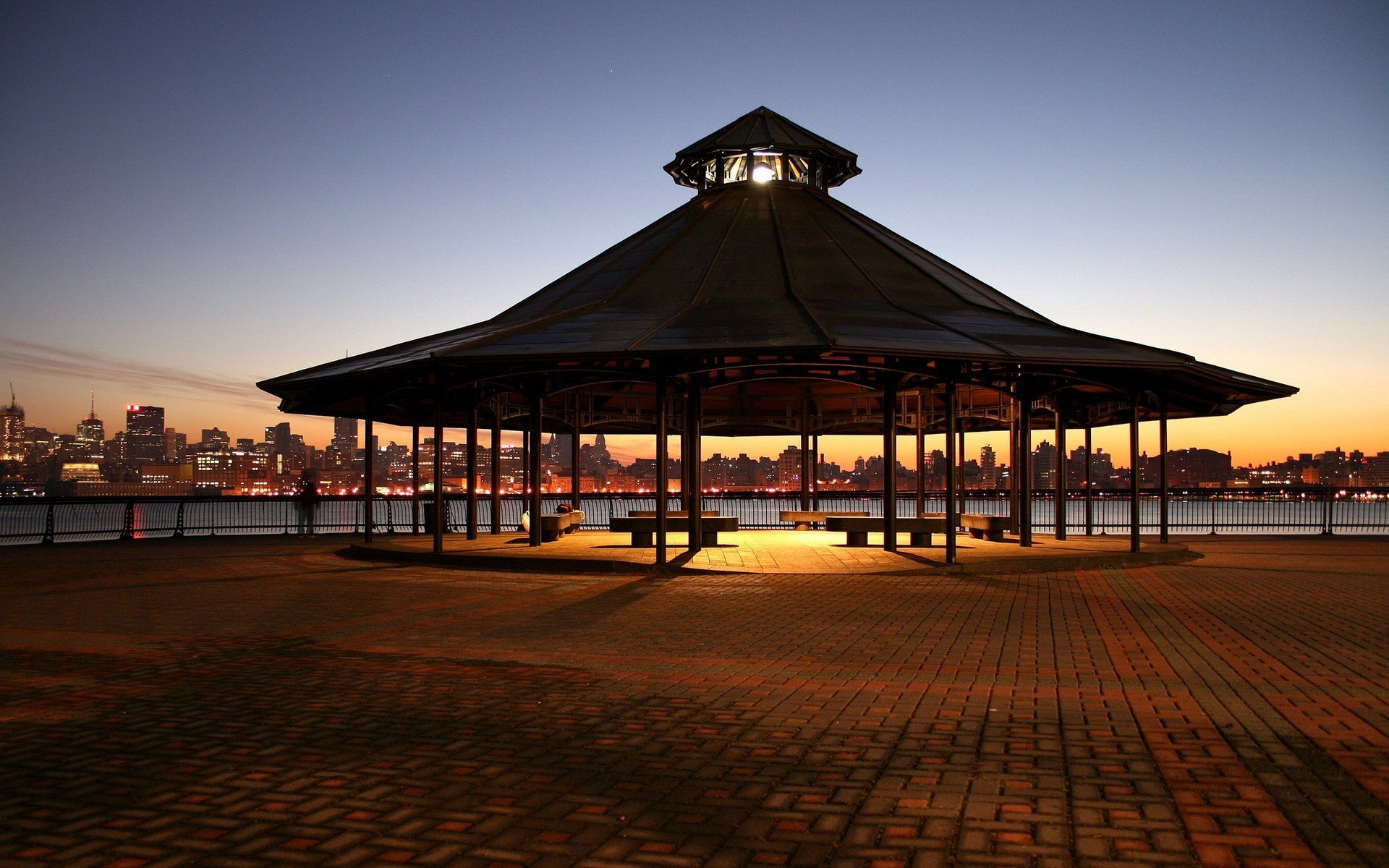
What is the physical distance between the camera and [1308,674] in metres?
7.91

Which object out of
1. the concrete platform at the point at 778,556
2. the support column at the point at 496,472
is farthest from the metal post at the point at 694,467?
the support column at the point at 496,472

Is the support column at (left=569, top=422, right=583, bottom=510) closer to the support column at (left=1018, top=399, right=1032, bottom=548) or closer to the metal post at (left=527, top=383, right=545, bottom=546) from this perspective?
the metal post at (left=527, top=383, right=545, bottom=546)

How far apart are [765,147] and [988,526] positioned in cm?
1204

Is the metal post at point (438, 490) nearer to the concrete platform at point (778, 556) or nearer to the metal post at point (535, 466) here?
the concrete platform at point (778, 556)

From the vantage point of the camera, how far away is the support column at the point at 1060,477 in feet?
75.9

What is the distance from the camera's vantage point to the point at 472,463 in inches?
864

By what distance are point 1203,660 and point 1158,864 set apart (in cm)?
525

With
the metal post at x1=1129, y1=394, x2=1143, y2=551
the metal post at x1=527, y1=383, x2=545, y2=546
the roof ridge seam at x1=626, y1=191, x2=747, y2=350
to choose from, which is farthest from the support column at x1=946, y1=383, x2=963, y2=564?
the metal post at x1=527, y1=383, x2=545, y2=546

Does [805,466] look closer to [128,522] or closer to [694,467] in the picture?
[694,467]

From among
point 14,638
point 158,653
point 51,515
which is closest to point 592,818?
point 158,653

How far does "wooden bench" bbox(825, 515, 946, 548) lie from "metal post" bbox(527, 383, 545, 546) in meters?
6.24

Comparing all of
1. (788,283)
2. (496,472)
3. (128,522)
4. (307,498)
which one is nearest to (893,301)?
(788,283)

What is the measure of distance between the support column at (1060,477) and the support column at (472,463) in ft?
41.3

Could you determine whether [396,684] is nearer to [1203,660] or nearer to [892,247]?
[1203,660]
